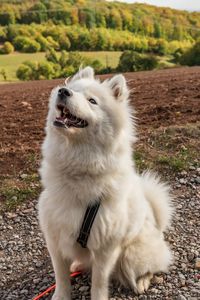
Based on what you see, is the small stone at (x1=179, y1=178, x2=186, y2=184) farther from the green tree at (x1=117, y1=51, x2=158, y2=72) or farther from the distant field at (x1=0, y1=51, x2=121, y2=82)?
the distant field at (x1=0, y1=51, x2=121, y2=82)

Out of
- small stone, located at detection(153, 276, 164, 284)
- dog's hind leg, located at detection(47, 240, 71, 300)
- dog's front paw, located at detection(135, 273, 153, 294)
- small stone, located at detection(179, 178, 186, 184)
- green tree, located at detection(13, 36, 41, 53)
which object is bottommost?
green tree, located at detection(13, 36, 41, 53)

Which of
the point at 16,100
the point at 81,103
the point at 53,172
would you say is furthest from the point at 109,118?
the point at 16,100

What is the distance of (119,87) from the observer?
3188 mm

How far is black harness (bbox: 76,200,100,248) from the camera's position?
2947mm

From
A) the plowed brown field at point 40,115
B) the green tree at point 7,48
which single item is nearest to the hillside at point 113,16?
the green tree at point 7,48

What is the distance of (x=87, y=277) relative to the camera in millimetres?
3635

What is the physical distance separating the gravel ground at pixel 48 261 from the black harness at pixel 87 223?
0.72 m

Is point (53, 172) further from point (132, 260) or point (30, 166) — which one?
point (30, 166)

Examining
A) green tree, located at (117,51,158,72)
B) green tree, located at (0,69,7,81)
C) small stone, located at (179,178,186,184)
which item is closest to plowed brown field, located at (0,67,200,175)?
small stone, located at (179,178,186,184)

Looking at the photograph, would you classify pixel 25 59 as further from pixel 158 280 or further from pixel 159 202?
pixel 158 280

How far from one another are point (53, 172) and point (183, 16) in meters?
47.8

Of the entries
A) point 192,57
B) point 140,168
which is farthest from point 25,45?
point 140,168

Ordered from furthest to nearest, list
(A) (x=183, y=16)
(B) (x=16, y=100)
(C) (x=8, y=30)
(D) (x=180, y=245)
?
(A) (x=183, y=16), (C) (x=8, y=30), (B) (x=16, y=100), (D) (x=180, y=245)

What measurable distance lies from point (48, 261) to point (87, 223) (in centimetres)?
113
